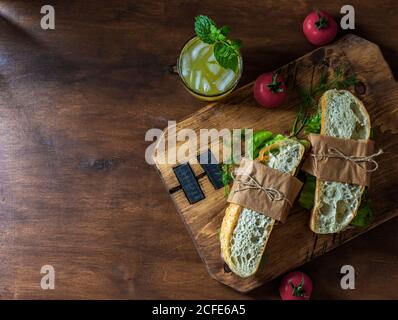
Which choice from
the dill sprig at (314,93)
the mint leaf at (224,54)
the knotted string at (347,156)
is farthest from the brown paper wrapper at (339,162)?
the mint leaf at (224,54)

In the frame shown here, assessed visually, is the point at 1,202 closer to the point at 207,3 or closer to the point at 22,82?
the point at 22,82

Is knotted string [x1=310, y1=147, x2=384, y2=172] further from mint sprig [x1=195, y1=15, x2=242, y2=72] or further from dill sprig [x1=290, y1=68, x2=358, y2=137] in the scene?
mint sprig [x1=195, y1=15, x2=242, y2=72]

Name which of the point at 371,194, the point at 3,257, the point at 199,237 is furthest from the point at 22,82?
the point at 371,194

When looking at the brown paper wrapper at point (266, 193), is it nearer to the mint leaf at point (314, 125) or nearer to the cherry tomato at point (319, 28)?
the mint leaf at point (314, 125)

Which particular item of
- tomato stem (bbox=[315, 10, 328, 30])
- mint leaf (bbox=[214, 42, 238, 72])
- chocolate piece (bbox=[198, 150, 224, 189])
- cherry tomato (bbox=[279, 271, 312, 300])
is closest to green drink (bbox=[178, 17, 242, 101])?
mint leaf (bbox=[214, 42, 238, 72])

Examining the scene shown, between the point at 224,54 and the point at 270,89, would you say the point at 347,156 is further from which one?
the point at 224,54

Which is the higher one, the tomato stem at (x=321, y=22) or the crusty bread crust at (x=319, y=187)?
the tomato stem at (x=321, y=22)
